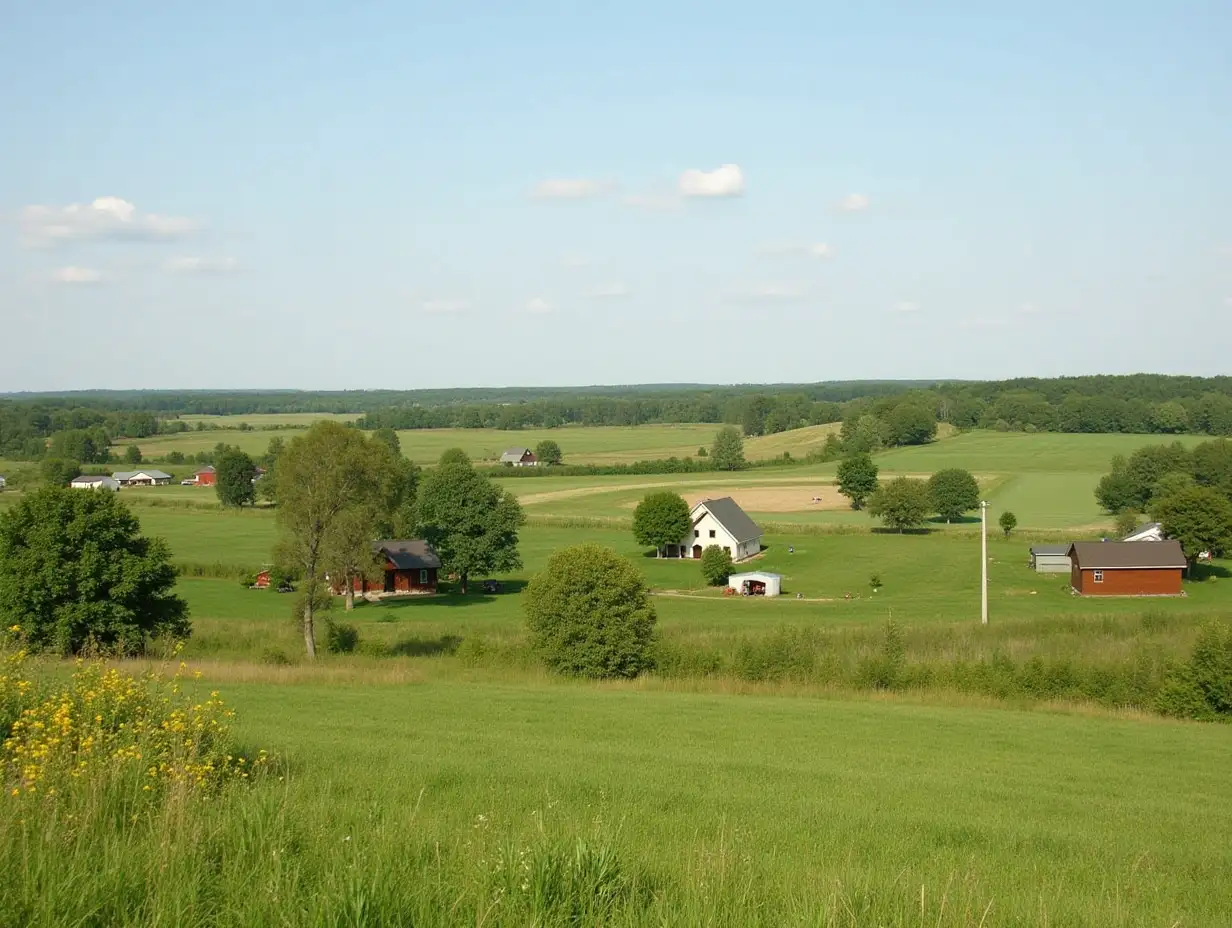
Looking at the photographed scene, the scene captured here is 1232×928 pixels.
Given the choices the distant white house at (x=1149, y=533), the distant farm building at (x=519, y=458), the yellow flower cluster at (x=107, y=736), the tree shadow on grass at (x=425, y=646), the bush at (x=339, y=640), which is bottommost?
the tree shadow on grass at (x=425, y=646)

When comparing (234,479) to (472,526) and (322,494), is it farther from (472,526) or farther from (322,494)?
(322,494)

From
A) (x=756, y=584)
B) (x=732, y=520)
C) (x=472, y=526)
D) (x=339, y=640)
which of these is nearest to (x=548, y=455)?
(x=732, y=520)

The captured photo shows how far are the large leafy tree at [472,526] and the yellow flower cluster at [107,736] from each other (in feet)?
183

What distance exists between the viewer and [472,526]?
66.1 meters

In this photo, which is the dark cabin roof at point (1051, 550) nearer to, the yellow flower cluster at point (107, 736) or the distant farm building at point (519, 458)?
the yellow flower cluster at point (107, 736)

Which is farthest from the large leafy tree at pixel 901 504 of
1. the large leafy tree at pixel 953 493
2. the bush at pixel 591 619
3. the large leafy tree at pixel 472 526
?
the bush at pixel 591 619

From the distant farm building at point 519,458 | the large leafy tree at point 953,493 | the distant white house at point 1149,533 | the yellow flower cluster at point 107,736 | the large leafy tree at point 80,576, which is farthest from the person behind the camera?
the distant farm building at point 519,458

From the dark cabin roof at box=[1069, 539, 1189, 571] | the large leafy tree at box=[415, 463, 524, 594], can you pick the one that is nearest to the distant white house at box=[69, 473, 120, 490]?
the large leafy tree at box=[415, 463, 524, 594]

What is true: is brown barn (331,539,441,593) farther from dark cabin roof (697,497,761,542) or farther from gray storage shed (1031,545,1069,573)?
gray storage shed (1031,545,1069,573)

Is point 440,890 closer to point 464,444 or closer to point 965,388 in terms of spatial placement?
point 464,444

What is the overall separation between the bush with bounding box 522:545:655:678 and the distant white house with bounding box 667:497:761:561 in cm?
4036

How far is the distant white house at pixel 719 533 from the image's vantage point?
247 ft

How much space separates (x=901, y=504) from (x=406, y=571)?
37.6 metres

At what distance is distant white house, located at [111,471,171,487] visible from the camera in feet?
422
